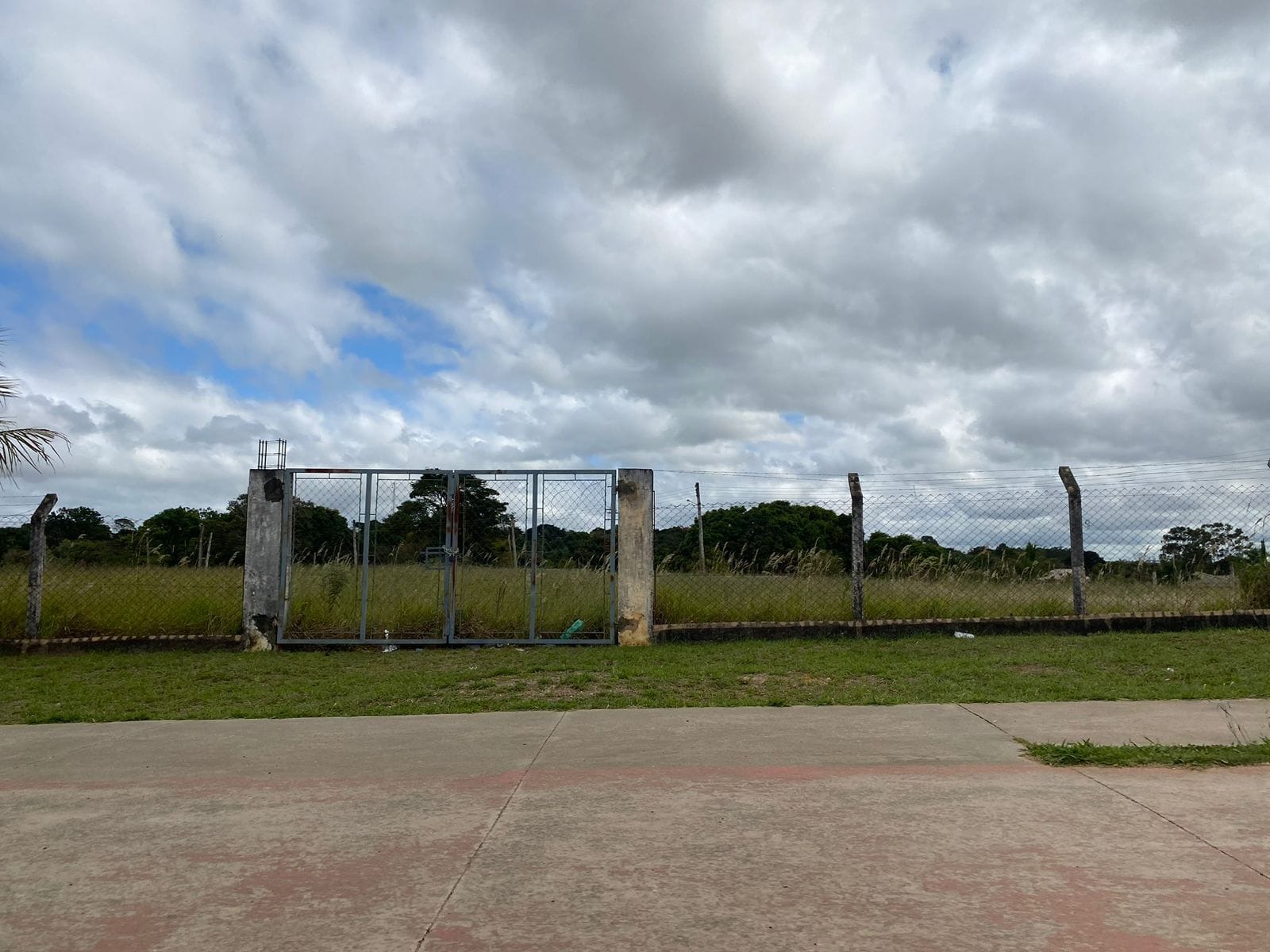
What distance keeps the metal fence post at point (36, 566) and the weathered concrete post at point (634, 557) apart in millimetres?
Answer: 6560

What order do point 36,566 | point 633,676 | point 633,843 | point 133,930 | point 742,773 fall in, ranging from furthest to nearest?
1. point 36,566
2. point 633,676
3. point 742,773
4. point 633,843
5. point 133,930

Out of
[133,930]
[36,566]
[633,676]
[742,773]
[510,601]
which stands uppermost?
[36,566]

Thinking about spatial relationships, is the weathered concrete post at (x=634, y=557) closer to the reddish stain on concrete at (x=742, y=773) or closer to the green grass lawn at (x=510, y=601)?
the green grass lawn at (x=510, y=601)

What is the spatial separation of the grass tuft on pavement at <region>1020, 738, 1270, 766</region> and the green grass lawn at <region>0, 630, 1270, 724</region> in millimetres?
1787

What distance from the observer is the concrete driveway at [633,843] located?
3.04m

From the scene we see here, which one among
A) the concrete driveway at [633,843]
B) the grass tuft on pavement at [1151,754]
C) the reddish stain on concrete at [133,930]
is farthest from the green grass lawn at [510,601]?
the reddish stain on concrete at [133,930]

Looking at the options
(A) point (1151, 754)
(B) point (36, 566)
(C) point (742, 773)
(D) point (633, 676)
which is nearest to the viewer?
(C) point (742, 773)

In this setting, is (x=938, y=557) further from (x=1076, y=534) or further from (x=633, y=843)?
(x=633, y=843)

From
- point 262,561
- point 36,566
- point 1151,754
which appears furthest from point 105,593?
point 1151,754

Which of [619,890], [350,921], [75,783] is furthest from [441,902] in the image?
[75,783]

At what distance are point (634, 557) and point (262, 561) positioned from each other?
4.37 meters

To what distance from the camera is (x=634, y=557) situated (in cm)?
1123

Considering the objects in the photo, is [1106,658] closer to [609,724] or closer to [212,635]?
[609,724]

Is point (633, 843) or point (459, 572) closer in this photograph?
point (633, 843)
